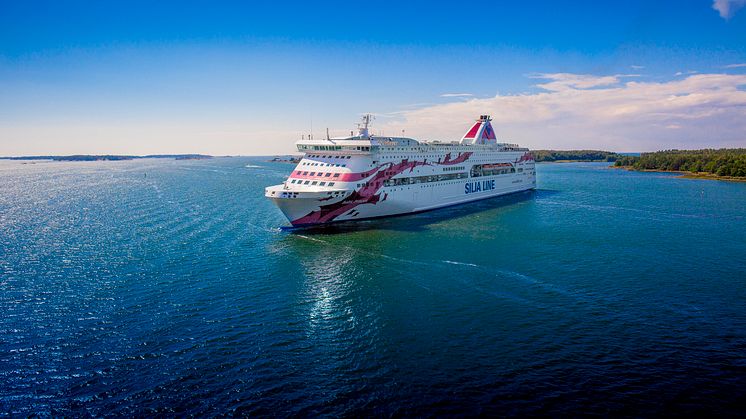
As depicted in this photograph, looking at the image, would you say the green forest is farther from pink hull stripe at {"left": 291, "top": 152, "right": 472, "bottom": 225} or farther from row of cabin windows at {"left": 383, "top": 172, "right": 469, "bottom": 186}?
pink hull stripe at {"left": 291, "top": 152, "right": 472, "bottom": 225}

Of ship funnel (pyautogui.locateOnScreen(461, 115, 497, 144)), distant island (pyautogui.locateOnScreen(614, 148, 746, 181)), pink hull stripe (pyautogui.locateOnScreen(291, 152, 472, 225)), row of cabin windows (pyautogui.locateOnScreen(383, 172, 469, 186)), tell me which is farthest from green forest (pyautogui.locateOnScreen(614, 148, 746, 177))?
pink hull stripe (pyautogui.locateOnScreen(291, 152, 472, 225))

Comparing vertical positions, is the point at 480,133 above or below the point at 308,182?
above

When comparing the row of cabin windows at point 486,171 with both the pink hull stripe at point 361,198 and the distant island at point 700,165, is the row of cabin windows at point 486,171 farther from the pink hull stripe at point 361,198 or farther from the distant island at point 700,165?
the distant island at point 700,165

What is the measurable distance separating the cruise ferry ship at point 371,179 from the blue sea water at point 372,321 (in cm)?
291

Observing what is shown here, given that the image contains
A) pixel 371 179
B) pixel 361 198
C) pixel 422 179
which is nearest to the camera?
pixel 361 198

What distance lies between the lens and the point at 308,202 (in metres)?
35.2

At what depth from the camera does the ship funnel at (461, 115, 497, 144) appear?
2381 inches

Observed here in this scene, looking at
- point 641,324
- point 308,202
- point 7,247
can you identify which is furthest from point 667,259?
point 7,247

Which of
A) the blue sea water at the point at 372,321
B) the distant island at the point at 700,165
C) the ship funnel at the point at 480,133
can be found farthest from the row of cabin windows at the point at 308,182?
the distant island at the point at 700,165

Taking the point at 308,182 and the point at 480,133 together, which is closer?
the point at 308,182

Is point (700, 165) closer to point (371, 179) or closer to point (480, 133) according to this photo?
point (480, 133)

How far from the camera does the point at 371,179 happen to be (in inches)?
1537

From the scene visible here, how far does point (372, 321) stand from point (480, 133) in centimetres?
4830

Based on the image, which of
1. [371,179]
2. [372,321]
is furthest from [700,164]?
[372,321]
